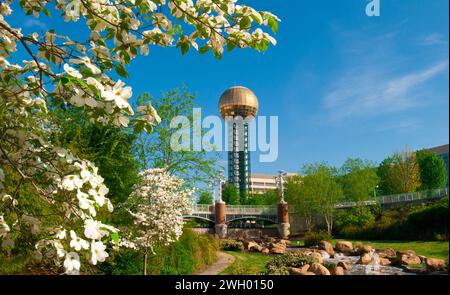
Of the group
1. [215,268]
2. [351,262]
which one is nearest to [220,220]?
[351,262]

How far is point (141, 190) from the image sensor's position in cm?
1452

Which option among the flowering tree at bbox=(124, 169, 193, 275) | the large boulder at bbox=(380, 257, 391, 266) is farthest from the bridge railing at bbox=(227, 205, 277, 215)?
the flowering tree at bbox=(124, 169, 193, 275)

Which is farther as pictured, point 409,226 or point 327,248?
point 409,226

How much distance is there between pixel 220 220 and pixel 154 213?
1785 inches

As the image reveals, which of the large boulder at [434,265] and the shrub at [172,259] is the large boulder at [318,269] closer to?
the shrub at [172,259]

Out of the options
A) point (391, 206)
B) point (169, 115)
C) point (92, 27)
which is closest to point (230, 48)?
point (92, 27)

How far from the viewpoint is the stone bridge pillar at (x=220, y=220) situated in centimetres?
5806

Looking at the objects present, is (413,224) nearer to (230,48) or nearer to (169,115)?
Answer: (169,115)

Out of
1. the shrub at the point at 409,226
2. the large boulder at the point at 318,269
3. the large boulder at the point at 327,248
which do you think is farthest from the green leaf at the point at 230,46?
the shrub at the point at 409,226

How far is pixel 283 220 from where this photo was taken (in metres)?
56.3

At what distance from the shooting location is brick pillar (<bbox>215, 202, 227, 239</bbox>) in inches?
2286

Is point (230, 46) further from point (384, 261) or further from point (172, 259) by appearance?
point (384, 261)

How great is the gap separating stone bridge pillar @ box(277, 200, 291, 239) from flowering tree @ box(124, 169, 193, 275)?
42.6 meters
